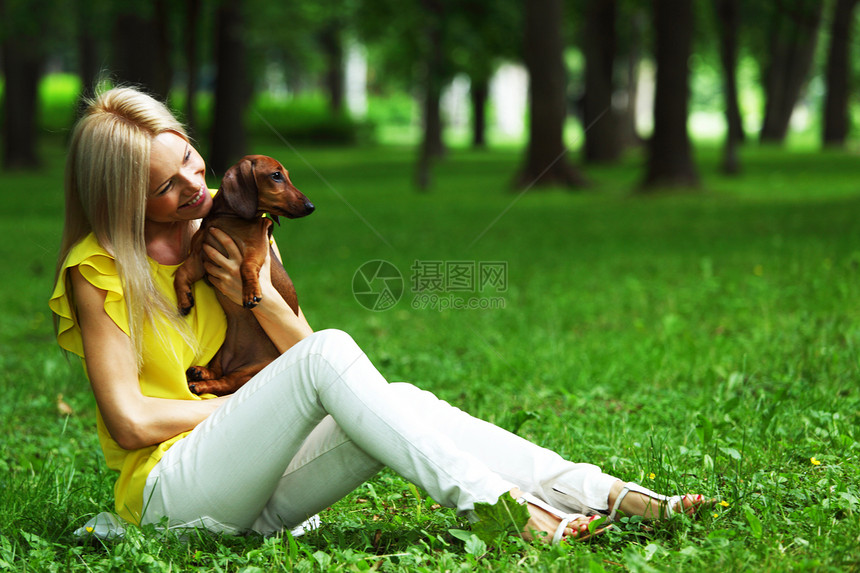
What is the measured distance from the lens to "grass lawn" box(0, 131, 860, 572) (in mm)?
2705

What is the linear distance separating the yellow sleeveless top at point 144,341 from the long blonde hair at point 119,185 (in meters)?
0.03

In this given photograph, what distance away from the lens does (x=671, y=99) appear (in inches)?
593

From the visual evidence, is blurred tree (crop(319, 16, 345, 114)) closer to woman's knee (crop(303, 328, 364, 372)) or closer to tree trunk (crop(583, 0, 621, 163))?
tree trunk (crop(583, 0, 621, 163))

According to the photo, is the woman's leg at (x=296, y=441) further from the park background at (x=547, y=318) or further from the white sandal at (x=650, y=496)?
the white sandal at (x=650, y=496)

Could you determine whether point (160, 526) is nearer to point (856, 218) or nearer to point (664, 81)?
point (856, 218)

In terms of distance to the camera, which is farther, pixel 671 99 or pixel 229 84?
pixel 229 84

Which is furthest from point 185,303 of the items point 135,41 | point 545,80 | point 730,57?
point 135,41

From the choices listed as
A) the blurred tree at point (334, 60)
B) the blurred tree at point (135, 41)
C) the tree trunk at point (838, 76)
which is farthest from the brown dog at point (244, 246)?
the blurred tree at point (334, 60)

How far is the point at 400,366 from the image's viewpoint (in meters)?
5.44

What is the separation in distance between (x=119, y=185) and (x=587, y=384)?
112 inches

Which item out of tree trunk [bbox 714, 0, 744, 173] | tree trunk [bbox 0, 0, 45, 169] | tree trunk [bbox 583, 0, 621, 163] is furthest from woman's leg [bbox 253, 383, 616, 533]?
tree trunk [bbox 0, 0, 45, 169]

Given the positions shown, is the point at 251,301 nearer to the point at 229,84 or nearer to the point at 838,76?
the point at 229,84

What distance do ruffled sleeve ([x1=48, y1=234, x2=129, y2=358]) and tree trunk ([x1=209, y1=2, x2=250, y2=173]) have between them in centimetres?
1793

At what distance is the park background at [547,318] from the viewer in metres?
2.79
